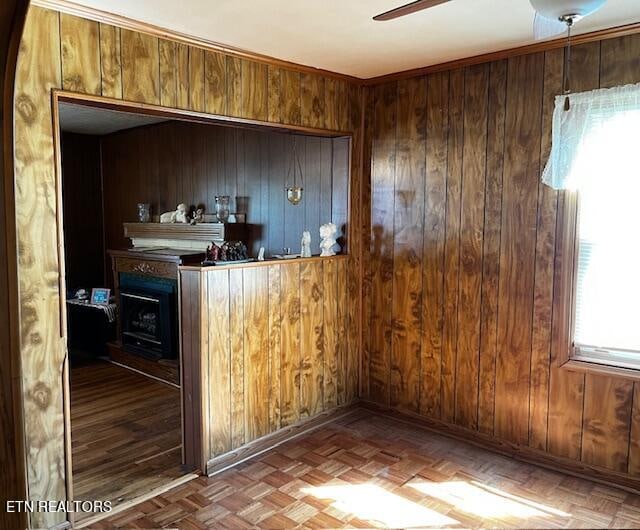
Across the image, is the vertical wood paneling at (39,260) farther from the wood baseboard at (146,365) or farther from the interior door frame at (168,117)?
the wood baseboard at (146,365)

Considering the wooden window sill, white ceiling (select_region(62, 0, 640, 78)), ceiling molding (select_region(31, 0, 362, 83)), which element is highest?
white ceiling (select_region(62, 0, 640, 78))

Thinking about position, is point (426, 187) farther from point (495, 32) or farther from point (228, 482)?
point (228, 482)

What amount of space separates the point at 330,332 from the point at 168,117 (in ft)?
6.05

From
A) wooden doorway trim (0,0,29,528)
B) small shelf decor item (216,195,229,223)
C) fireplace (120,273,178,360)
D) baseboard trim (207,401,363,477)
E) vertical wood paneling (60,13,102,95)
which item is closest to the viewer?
wooden doorway trim (0,0,29,528)

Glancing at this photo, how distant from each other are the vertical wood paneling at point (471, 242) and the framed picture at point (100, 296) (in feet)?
12.3

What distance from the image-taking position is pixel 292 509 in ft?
8.64

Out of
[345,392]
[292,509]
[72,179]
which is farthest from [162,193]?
[292,509]

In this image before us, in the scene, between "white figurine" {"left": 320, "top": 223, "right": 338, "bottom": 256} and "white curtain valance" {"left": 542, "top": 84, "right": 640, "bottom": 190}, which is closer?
"white curtain valance" {"left": 542, "top": 84, "right": 640, "bottom": 190}

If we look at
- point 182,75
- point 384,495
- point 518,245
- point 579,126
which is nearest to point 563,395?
point 518,245

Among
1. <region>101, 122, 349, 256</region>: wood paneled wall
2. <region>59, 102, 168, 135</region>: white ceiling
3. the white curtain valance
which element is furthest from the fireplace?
the white curtain valance

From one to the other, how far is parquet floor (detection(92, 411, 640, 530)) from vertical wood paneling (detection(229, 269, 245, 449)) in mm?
223

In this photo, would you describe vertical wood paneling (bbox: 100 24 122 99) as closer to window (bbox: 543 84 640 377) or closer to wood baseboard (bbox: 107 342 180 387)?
window (bbox: 543 84 640 377)

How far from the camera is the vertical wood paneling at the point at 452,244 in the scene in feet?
11.0

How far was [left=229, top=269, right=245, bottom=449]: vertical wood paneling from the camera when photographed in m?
3.10
